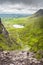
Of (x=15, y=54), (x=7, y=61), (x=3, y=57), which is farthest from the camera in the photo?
(x=15, y=54)

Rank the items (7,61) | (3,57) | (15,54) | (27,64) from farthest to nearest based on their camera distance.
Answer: (15,54) < (3,57) < (7,61) < (27,64)

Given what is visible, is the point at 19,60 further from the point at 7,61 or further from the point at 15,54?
the point at 15,54

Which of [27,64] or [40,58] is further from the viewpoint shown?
[40,58]

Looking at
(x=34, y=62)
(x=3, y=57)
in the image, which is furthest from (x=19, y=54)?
(x=34, y=62)

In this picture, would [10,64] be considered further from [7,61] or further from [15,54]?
[15,54]

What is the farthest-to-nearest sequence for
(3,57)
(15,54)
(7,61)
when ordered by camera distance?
1. (15,54)
2. (3,57)
3. (7,61)

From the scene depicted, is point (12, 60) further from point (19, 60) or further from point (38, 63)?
point (38, 63)

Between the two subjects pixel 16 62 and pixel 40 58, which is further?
pixel 40 58

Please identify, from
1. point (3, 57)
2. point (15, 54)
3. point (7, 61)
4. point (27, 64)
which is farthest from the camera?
point (15, 54)

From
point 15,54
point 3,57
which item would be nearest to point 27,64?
point 3,57
